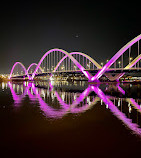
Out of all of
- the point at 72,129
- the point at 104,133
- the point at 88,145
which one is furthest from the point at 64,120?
the point at 88,145

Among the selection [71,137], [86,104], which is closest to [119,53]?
[86,104]

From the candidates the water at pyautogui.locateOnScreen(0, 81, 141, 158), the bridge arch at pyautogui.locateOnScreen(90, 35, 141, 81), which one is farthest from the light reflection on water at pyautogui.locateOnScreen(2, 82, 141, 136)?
the bridge arch at pyautogui.locateOnScreen(90, 35, 141, 81)

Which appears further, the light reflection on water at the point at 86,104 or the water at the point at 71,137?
the light reflection on water at the point at 86,104

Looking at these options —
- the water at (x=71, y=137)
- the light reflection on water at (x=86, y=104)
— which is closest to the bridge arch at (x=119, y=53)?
the light reflection on water at (x=86, y=104)

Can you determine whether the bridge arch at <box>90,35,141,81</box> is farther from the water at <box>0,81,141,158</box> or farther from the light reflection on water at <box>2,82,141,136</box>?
the water at <box>0,81,141,158</box>

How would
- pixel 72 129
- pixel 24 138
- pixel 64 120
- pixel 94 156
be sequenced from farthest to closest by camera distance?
pixel 64 120 < pixel 72 129 < pixel 24 138 < pixel 94 156

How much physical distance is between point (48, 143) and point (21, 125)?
2.65m

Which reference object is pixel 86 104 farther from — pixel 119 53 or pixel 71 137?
pixel 119 53

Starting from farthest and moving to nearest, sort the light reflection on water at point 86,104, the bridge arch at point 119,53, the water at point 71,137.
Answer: the bridge arch at point 119,53 < the light reflection on water at point 86,104 < the water at point 71,137

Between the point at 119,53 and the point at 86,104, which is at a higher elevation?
the point at 119,53

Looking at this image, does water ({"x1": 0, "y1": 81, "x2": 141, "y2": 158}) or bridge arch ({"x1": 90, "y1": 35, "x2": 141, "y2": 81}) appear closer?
water ({"x1": 0, "y1": 81, "x2": 141, "y2": 158})

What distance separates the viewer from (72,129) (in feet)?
25.1

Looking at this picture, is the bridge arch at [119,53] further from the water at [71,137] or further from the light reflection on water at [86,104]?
the water at [71,137]

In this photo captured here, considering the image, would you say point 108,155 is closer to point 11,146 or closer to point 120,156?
point 120,156
